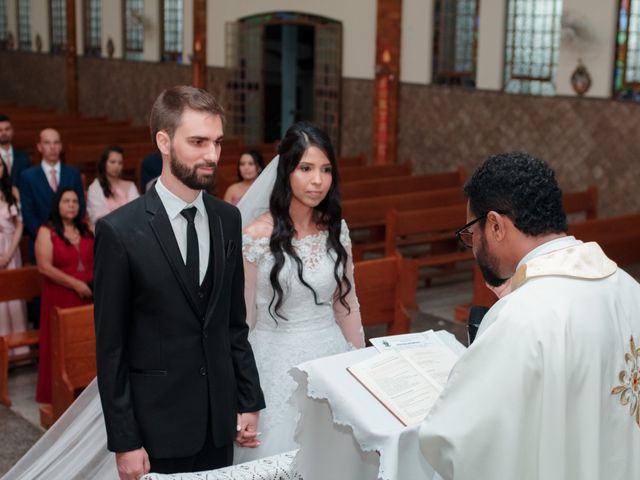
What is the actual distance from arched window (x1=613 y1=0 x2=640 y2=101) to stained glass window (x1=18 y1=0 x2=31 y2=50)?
45.5 feet

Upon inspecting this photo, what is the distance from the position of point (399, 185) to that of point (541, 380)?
8064mm

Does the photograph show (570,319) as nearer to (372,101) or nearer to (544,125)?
(544,125)

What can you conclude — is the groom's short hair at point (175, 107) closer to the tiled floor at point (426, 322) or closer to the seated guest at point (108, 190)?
the tiled floor at point (426, 322)

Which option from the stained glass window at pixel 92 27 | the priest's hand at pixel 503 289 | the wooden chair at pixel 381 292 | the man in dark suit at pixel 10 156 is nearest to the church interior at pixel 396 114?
the wooden chair at pixel 381 292

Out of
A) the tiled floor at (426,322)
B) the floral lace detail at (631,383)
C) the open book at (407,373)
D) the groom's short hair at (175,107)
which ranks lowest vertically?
the tiled floor at (426,322)

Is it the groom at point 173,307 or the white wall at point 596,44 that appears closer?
the groom at point 173,307

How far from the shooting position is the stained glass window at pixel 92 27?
59.8ft

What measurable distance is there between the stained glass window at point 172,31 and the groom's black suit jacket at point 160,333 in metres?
13.6

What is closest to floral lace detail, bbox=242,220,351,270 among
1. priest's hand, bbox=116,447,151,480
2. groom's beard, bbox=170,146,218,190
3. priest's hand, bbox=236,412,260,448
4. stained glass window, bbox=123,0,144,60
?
priest's hand, bbox=236,412,260,448

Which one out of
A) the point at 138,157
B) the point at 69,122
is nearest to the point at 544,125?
the point at 138,157


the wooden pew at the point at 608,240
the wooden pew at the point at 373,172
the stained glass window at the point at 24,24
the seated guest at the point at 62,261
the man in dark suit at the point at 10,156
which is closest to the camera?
the seated guest at the point at 62,261

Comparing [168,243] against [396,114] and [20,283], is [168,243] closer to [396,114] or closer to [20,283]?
[20,283]

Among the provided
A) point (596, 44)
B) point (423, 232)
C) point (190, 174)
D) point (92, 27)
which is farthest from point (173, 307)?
point (92, 27)

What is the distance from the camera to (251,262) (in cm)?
410
